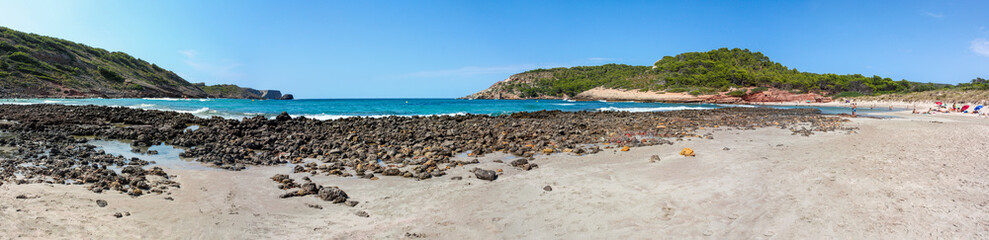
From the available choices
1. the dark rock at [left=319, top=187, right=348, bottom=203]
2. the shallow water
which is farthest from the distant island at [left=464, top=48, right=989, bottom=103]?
the dark rock at [left=319, top=187, right=348, bottom=203]

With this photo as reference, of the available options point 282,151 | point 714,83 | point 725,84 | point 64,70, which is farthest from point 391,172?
point 64,70

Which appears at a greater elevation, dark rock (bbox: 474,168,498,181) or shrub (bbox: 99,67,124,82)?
shrub (bbox: 99,67,124,82)

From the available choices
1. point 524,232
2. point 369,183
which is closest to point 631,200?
point 524,232

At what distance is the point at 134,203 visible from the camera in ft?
17.4

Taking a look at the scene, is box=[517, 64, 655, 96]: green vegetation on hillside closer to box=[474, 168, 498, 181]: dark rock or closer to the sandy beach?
the sandy beach

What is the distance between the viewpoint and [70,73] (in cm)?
7144

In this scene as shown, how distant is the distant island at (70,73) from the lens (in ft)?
195

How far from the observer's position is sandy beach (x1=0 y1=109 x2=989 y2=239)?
446 cm

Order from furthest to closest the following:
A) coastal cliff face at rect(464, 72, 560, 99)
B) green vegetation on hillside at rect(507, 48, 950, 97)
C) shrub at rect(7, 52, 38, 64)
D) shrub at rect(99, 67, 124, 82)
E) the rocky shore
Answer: coastal cliff face at rect(464, 72, 560, 99) → shrub at rect(99, 67, 124, 82) → green vegetation on hillside at rect(507, 48, 950, 97) → shrub at rect(7, 52, 38, 64) → the rocky shore

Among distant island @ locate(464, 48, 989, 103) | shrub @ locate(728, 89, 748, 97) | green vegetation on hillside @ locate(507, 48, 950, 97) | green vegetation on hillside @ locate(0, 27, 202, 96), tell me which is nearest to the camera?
green vegetation on hillside @ locate(0, 27, 202, 96)

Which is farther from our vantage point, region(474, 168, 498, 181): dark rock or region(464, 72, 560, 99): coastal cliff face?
region(464, 72, 560, 99): coastal cliff face

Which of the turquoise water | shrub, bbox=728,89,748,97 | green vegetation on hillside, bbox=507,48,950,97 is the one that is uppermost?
green vegetation on hillside, bbox=507,48,950,97

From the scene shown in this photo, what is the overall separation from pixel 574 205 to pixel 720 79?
94009 millimetres

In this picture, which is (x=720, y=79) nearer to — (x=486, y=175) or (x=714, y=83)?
(x=714, y=83)
